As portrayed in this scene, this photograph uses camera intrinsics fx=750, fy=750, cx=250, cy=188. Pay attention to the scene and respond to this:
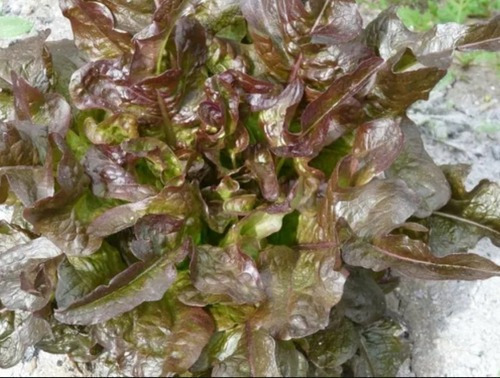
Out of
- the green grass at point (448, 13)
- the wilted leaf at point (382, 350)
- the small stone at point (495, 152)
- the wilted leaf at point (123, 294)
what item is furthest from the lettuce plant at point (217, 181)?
the green grass at point (448, 13)

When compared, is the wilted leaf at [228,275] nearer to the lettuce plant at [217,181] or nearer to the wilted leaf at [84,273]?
the lettuce plant at [217,181]

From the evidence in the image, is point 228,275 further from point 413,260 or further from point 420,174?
point 420,174

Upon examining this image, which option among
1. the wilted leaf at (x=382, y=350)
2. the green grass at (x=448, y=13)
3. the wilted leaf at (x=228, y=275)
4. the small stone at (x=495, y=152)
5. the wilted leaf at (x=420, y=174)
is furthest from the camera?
the green grass at (x=448, y=13)

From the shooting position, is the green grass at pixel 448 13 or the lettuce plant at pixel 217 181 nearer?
the lettuce plant at pixel 217 181

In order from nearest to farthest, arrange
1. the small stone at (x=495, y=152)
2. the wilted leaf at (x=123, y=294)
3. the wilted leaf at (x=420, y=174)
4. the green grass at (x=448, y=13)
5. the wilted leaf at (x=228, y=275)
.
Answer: the wilted leaf at (x=123, y=294)
the wilted leaf at (x=228, y=275)
the wilted leaf at (x=420, y=174)
the small stone at (x=495, y=152)
the green grass at (x=448, y=13)

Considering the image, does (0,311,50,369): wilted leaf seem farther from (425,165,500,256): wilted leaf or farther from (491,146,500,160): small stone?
(491,146,500,160): small stone

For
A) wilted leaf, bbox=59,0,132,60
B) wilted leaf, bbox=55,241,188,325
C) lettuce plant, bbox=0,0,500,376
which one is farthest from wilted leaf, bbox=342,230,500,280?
wilted leaf, bbox=59,0,132,60

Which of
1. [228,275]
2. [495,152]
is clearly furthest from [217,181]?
[495,152]

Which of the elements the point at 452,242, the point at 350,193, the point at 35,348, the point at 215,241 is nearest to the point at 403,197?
the point at 350,193

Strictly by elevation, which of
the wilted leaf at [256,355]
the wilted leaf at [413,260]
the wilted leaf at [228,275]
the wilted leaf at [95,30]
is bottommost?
the wilted leaf at [256,355]

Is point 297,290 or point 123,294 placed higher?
point 123,294
